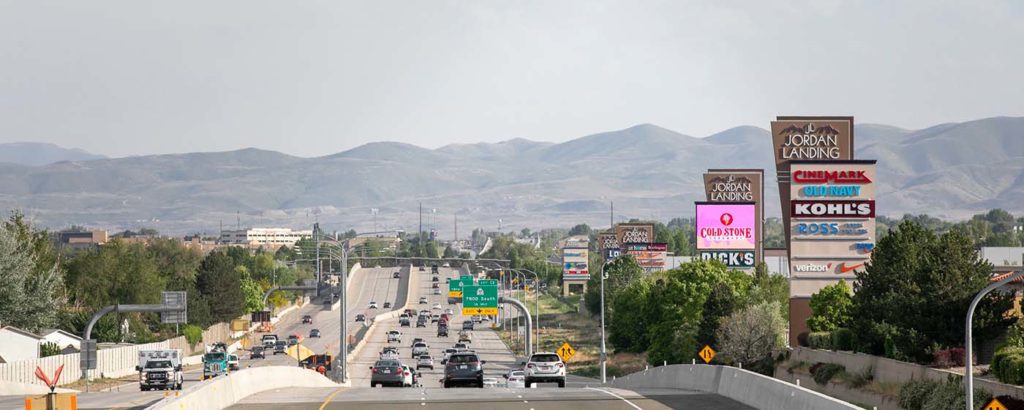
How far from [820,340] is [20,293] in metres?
69.9

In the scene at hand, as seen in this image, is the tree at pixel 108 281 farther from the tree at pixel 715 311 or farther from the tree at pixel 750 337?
the tree at pixel 750 337

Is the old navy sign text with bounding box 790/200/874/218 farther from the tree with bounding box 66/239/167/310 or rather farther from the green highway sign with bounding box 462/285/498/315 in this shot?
the tree with bounding box 66/239/167/310

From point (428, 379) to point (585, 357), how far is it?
1661 inches

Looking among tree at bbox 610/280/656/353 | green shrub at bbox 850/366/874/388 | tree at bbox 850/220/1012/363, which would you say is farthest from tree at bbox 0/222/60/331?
green shrub at bbox 850/366/874/388

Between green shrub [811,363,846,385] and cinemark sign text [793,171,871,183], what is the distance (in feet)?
55.6

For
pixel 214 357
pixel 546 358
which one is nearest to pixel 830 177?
pixel 546 358

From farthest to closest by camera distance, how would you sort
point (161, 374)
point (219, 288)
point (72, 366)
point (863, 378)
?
point (219, 288) < point (72, 366) < point (161, 374) < point (863, 378)

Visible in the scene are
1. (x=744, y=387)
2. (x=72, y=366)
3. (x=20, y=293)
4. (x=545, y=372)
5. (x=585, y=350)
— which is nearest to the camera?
(x=744, y=387)

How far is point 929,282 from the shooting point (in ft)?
194

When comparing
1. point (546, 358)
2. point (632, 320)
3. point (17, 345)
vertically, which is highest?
point (546, 358)

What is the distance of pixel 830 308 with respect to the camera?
7775 cm

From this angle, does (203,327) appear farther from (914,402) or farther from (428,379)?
(914,402)

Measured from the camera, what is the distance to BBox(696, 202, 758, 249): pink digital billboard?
122000 mm

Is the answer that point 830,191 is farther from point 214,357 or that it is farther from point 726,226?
point 214,357
